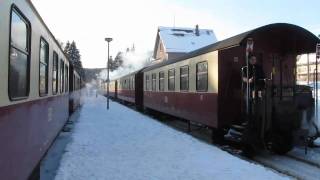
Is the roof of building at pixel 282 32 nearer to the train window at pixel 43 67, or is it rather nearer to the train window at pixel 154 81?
the train window at pixel 43 67

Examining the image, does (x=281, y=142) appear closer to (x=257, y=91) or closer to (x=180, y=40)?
(x=257, y=91)

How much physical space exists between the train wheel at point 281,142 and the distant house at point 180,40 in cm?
4817

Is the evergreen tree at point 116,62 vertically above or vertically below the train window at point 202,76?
above

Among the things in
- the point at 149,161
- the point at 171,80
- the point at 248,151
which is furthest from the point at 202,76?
the point at 149,161

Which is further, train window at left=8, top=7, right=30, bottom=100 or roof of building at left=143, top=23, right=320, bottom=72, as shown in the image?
roof of building at left=143, top=23, right=320, bottom=72

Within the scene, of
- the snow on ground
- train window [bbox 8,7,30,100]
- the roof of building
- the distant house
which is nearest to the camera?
train window [bbox 8,7,30,100]

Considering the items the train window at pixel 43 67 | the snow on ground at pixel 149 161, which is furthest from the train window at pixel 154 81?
the train window at pixel 43 67

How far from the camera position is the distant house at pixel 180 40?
60.2 m

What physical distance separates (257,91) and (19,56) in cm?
685

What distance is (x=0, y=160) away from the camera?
3.72 meters

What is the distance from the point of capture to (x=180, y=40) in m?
62.1

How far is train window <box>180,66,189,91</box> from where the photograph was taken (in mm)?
14617

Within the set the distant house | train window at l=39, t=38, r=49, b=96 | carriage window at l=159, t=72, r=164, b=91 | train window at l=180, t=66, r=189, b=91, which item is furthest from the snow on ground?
the distant house

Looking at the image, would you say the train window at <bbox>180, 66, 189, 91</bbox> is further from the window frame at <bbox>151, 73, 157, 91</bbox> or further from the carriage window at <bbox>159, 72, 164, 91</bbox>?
the window frame at <bbox>151, 73, 157, 91</bbox>
